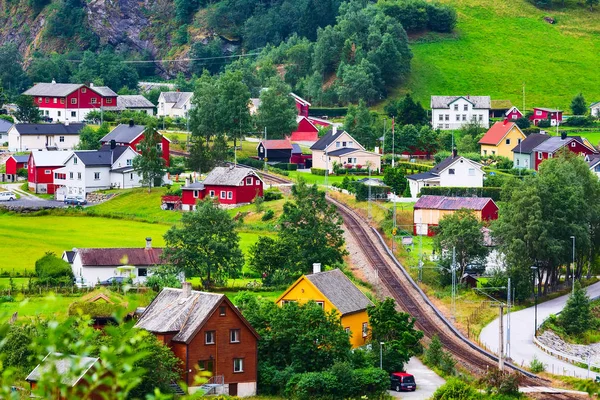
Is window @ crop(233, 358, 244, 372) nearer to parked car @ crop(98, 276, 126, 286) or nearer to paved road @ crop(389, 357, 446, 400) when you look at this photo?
paved road @ crop(389, 357, 446, 400)

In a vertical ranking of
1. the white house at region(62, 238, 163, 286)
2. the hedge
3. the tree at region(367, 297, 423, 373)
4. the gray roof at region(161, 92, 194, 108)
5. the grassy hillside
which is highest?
the grassy hillside

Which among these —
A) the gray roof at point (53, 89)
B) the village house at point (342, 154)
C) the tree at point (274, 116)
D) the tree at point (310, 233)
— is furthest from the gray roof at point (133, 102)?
the tree at point (310, 233)

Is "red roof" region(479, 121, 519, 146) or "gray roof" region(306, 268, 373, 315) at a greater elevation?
"red roof" region(479, 121, 519, 146)

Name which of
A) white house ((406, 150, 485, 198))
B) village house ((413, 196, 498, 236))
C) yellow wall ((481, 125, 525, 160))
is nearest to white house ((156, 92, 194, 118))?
yellow wall ((481, 125, 525, 160))

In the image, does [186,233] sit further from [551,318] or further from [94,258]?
[551,318]

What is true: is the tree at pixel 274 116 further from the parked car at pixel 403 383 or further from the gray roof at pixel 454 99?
the parked car at pixel 403 383

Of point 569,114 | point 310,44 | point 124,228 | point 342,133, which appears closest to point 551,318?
point 124,228
